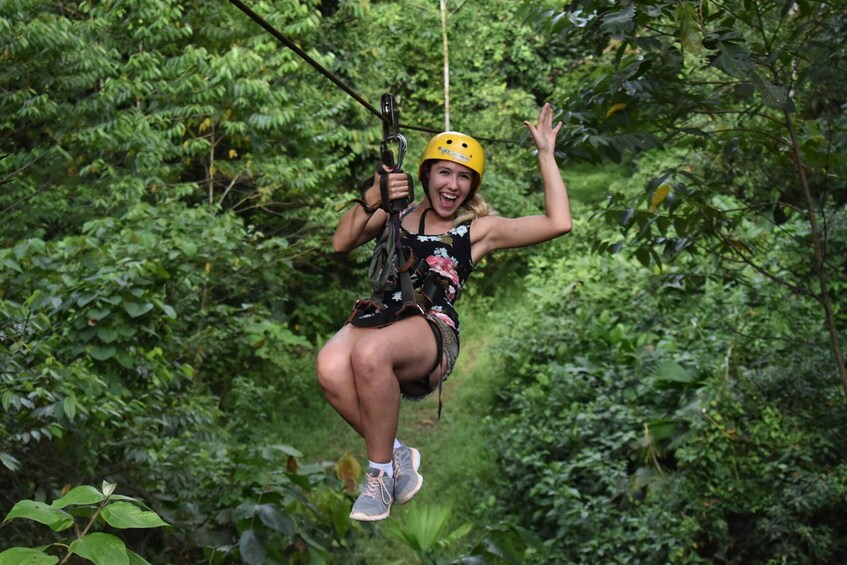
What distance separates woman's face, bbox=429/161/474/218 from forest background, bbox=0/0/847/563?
731 mm

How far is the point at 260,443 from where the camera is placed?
9.66m

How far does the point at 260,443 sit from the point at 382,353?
6674 mm

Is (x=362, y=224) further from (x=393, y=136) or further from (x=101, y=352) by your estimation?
(x=101, y=352)

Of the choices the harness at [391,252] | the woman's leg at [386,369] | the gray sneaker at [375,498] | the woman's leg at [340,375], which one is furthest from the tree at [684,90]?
the gray sneaker at [375,498]

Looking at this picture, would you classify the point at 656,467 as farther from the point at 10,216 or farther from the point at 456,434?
the point at 10,216

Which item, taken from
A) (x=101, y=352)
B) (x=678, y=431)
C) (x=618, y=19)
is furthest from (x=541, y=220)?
(x=678, y=431)

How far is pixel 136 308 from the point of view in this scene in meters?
5.50

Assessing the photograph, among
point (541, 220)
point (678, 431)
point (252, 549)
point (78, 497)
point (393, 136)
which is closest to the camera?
point (78, 497)

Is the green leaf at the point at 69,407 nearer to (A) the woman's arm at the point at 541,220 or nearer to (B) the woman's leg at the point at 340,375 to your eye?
(B) the woman's leg at the point at 340,375

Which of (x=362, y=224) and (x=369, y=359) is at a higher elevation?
(x=362, y=224)

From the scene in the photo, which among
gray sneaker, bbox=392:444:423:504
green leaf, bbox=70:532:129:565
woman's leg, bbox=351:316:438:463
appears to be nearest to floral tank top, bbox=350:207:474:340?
woman's leg, bbox=351:316:438:463

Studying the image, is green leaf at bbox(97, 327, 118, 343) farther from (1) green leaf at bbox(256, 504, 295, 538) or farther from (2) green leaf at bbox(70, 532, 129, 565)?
(2) green leaf at bbox(70, 532, 129, 565)

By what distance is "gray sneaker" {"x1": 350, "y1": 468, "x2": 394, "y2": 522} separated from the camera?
3320 mm

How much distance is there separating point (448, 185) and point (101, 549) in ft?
7.09
